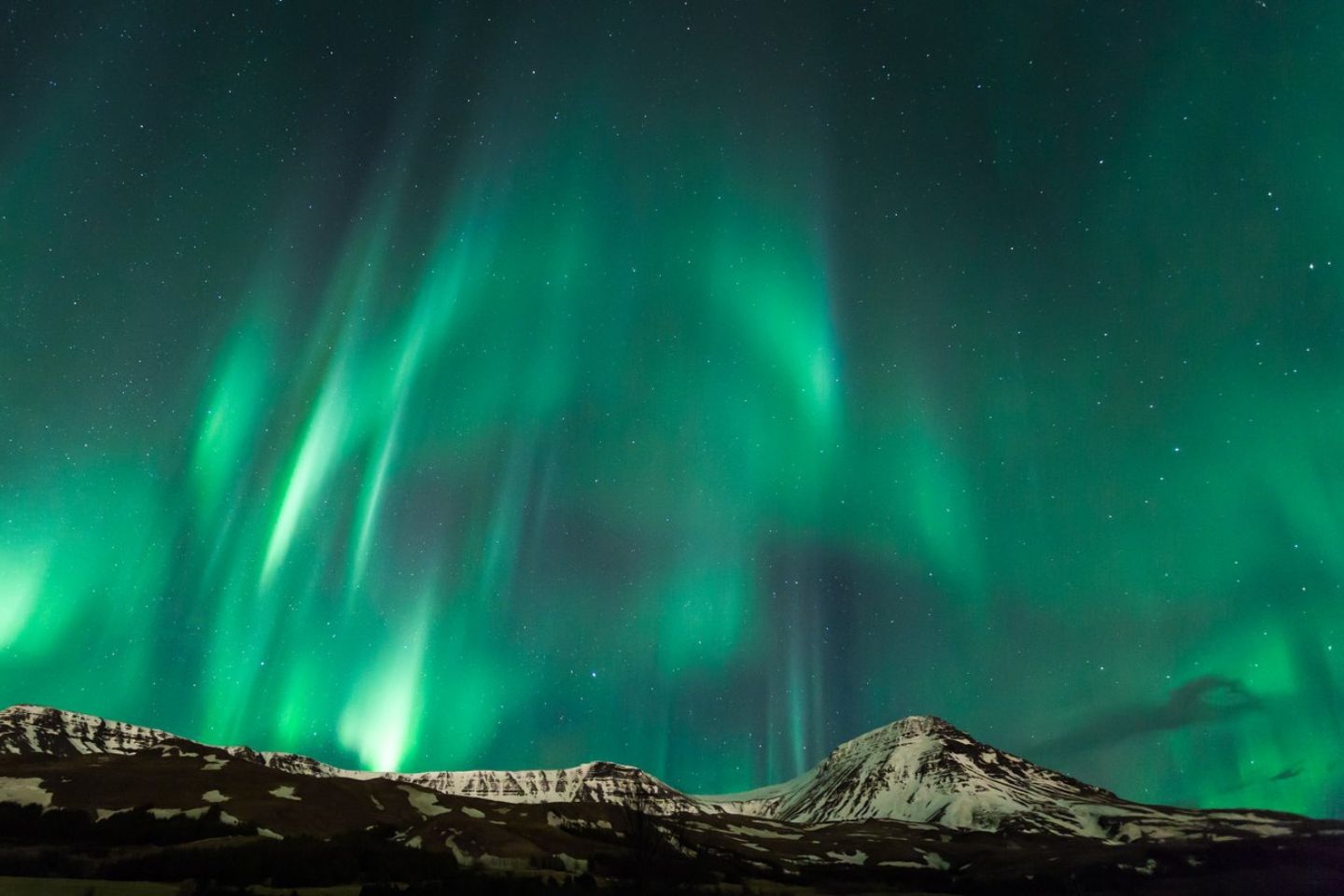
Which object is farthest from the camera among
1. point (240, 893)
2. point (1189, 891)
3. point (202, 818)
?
point (1189, 891)

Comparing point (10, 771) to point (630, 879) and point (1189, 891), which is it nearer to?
point (630, 879)

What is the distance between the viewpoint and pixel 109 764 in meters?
160

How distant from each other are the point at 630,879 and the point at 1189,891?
297 ft

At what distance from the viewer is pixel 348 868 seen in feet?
343

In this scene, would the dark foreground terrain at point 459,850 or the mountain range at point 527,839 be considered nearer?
the dark foreground terrain at point 459,850

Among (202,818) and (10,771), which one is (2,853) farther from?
(10,771)

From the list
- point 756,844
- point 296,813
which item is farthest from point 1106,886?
point 296,813

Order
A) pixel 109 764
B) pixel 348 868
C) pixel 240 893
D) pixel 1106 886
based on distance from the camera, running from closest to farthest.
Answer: pixel 240 893
pixel 348 868
pixel 1106 886
pixel 109 764

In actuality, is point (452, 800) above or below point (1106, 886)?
above

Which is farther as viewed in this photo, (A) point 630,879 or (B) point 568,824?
(B) point 568,824

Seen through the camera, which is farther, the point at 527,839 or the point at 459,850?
the point at 527,839

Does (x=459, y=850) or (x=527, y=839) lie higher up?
(x=527, y=839)

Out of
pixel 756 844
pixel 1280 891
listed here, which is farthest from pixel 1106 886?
pixel 756 844

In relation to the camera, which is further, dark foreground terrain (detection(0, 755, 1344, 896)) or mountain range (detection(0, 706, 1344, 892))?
mountain range (detection(0, 706, 1344, 892))
